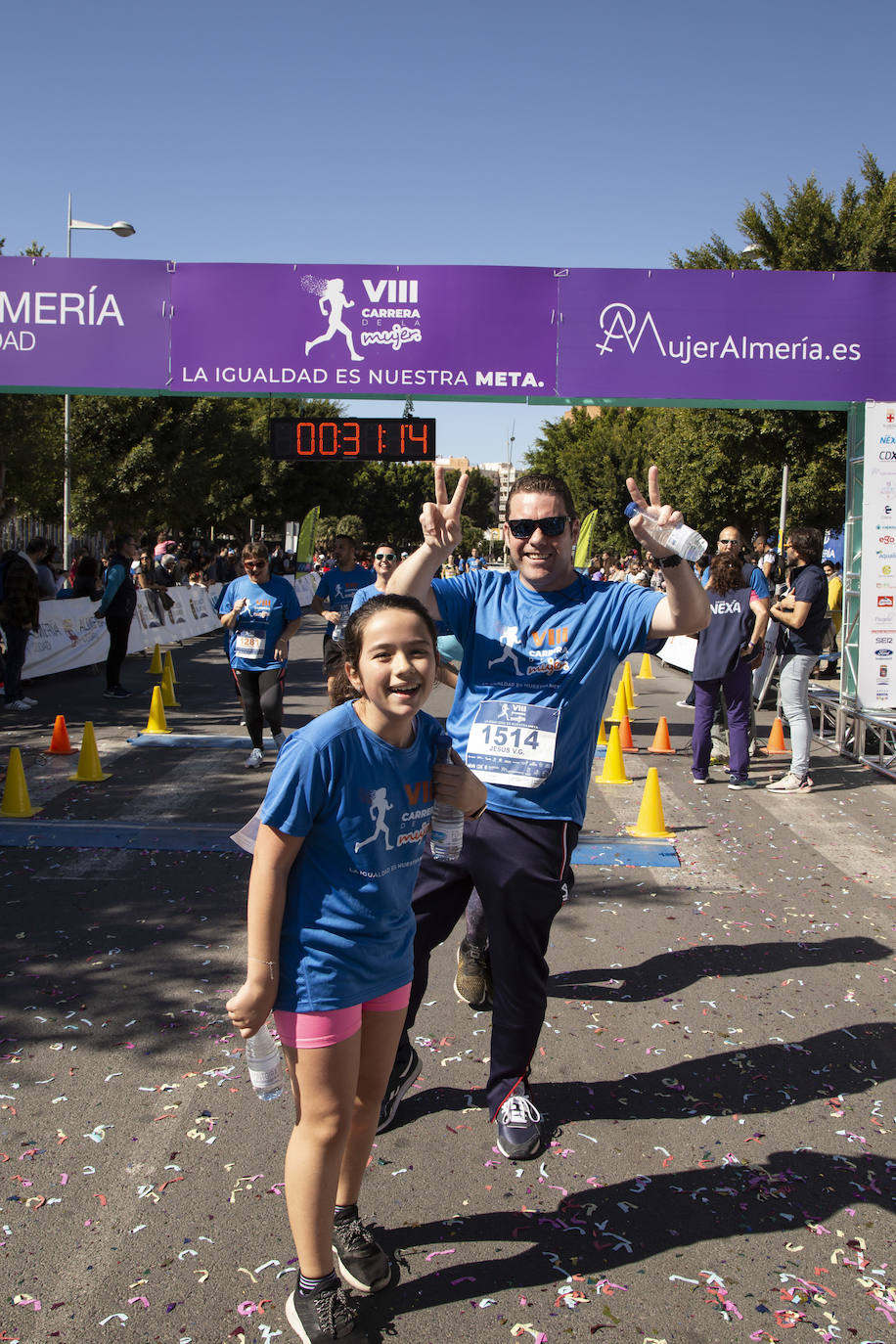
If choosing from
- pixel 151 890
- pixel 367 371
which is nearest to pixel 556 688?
pixel 151 890

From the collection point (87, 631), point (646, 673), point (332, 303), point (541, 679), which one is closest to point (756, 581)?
point (332, 303)

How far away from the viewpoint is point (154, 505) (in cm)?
3434

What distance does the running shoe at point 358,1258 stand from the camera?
2.89 meters

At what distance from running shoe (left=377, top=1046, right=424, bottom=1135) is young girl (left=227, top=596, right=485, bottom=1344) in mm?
925

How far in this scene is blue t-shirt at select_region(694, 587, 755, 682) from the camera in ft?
31.3

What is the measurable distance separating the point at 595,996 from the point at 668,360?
25.1 feet

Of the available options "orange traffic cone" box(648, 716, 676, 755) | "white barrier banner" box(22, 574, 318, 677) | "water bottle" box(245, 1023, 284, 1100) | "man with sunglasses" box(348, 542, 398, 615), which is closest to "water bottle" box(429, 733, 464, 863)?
"water bottle" box(245, 1023, 284, 1100)

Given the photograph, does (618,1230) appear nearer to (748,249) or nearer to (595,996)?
(595,996)

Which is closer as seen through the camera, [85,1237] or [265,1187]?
[85,1237]

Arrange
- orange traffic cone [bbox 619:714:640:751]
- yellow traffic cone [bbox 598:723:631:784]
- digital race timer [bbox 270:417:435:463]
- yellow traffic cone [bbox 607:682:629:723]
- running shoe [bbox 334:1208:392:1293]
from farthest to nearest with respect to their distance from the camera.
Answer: digital race timer [bbox 270:417:435:463]
yellow traffic cone [bbox 607:682:629:723]
orange traffic cone [bbox 619:714:640:751]
yellow traffic cone [bbox 598:723:631:784]
running shoe [bbox 334:1208:392:1293]

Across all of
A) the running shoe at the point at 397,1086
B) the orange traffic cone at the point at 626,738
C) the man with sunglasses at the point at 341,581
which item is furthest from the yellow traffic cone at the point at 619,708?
the running shoe at the point at 397,1086

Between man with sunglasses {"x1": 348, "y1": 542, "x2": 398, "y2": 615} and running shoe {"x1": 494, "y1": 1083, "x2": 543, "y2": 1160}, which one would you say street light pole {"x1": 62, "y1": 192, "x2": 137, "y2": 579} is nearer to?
man with sunglasses {"x1": 348, "y1": 542, "x2": 398, "y2": 615}

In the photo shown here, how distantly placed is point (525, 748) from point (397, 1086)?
3.94 feet

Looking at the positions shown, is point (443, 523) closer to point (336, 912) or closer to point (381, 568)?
point (336, 912)
